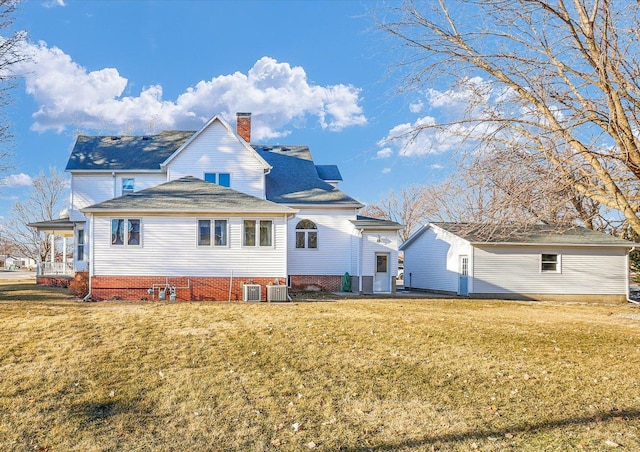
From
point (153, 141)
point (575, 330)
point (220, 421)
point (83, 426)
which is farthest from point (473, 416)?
point (153, 141)

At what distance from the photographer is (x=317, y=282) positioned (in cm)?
2186

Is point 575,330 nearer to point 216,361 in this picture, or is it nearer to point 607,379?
point 607,379

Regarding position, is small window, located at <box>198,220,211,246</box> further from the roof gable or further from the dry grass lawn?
the roof gable

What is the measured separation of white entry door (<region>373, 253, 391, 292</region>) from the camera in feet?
71.3

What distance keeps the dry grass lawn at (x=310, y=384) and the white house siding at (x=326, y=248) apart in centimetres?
1005

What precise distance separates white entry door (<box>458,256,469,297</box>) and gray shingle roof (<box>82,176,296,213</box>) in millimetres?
10404

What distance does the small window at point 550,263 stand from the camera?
22.1 metres

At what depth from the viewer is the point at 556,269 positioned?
22125mm

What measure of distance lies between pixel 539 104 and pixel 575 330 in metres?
8.68

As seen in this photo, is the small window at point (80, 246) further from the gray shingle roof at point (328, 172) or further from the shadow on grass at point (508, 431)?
the shadow on grass at point (508, 431)

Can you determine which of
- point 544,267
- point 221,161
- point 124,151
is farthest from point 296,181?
point 544,267

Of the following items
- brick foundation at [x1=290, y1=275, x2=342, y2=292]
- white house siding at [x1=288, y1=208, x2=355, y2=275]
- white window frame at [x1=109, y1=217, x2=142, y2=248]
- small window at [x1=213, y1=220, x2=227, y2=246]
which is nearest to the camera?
white window frame at [x1=109, y1=217, x2=142, y2=248]

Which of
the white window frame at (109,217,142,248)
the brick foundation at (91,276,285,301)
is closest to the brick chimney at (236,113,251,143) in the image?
the white window frame at (109,217,142,248)

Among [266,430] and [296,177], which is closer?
[266,430]
